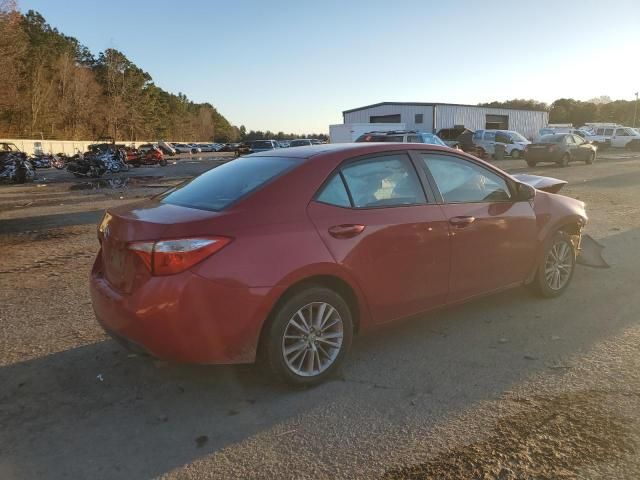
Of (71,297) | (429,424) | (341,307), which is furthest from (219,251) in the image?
(71,297)

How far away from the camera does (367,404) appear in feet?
11.0

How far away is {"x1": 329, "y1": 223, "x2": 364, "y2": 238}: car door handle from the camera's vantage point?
352 cm

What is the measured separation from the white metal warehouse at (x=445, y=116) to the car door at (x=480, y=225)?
45.1m

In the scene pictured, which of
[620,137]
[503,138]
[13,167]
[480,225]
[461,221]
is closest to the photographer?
[461,221]

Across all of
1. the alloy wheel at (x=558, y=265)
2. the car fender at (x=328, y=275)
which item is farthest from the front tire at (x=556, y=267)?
the car fender at (x=328, y=275)

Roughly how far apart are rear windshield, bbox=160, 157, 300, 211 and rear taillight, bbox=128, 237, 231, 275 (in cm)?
38

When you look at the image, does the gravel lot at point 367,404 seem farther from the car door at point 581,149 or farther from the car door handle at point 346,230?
the car door at point 581,149

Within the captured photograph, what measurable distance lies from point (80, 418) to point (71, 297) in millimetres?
2688

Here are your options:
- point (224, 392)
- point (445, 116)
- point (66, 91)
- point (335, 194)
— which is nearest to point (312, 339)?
point (224, 392)

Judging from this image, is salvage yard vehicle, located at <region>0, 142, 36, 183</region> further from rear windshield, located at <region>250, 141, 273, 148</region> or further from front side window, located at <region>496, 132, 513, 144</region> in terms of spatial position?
front side window, located at <region>496, 132, 513, 144</region>

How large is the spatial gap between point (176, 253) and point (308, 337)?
3.48ft

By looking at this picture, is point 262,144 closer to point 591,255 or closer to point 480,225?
point 591,255

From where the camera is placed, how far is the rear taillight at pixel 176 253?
3.08m

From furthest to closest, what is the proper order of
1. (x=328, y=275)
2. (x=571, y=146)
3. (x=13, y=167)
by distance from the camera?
(x=571, y=146) < (x=13, y=167) < (x=328, y=275)
